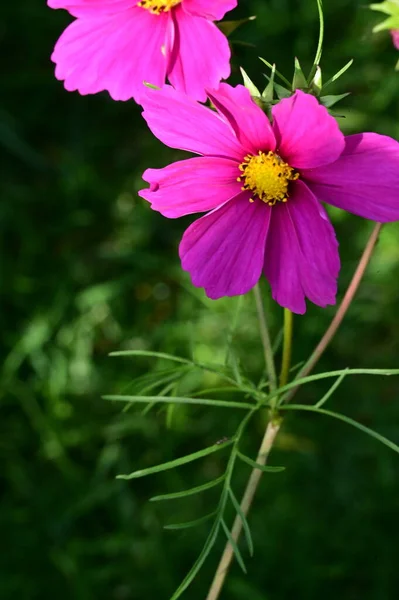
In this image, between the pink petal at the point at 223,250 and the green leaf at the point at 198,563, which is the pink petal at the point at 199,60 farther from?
the green leaf at the point at 198,563

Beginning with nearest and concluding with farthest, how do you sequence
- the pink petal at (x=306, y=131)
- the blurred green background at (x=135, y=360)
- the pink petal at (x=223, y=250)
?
the pink petal at (x=306, y=131) → the pink petal at (x=223, y=250) → the blurred green background at (x=135, y=360)

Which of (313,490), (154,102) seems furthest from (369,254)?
(313,490)

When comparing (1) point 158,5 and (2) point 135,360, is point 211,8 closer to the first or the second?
(1) point 158,5

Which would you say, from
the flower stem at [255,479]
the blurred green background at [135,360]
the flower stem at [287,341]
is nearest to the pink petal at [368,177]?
the flower stem at [287,341]

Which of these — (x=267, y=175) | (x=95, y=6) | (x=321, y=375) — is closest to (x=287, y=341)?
(x=321, y=375)

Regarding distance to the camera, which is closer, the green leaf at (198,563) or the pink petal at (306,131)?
the pink petal at (306,131)

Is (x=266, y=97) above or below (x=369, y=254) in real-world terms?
above

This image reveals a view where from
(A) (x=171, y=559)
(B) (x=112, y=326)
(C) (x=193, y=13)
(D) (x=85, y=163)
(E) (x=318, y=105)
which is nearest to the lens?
(E) (x=318, y=105)

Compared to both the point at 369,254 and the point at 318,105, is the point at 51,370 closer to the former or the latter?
the point at 369,254
